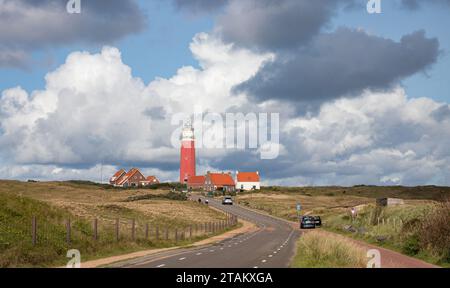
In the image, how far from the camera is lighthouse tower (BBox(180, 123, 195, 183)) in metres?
168

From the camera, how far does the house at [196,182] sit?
181m

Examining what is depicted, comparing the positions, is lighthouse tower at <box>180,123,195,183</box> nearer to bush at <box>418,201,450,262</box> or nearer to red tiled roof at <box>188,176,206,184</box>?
red tiled roof at <box>188,176,206,184</box>

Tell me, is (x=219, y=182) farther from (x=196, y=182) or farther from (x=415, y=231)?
(x=415, y=231)

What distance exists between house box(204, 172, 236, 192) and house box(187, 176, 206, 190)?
1.21 m

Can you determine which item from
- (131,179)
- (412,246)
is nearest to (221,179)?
(131,179)

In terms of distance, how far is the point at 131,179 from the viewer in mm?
190375

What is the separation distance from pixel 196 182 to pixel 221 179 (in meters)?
9.15

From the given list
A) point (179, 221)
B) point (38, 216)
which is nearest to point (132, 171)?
point (179, 221)

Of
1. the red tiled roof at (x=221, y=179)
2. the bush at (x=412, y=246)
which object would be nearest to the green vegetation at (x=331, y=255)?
the bush at (x=412, y=246)

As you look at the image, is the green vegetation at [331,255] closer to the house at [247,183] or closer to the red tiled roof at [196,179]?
the red tiled roof at [196,179]

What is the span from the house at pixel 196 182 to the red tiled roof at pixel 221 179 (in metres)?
2.98

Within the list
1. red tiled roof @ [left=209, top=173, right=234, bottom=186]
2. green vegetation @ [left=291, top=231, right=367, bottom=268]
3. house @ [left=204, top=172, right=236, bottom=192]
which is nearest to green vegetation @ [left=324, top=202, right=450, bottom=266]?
green vegetation @ [left=291, top=231, right=367, bottom=268]
